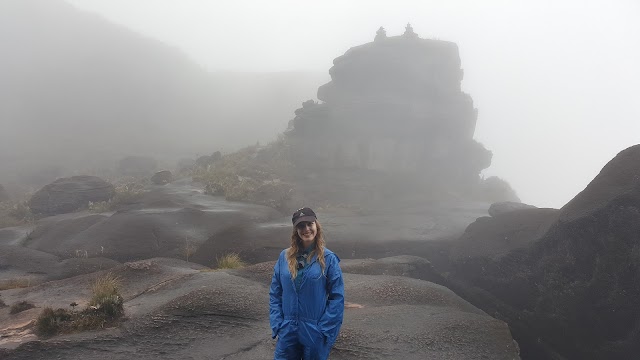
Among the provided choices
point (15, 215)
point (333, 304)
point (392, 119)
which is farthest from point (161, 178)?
point (333, 304)

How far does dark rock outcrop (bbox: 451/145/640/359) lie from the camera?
10.8 metres

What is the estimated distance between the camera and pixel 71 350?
7984 millimetres

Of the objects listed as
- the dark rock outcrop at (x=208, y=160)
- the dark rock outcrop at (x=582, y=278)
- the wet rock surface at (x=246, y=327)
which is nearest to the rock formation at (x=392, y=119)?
the dark rock outcrop at (x=208, y=160)

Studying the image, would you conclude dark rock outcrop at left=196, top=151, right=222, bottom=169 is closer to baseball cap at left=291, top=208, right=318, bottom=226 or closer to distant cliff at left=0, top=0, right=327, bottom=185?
distant cliff at left=0, top=0, right=327, bottom=185

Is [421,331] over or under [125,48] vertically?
under

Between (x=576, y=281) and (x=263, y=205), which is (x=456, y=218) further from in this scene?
(x=576, y=281)

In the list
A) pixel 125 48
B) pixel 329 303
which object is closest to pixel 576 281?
pixel 329 303

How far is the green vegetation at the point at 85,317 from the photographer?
8594 millimetres

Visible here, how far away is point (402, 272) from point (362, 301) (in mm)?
5278

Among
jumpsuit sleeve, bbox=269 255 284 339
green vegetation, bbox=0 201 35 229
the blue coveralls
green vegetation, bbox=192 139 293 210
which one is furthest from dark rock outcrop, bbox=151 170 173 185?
the blue coveralls

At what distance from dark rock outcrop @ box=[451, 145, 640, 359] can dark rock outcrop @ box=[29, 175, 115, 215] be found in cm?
2608

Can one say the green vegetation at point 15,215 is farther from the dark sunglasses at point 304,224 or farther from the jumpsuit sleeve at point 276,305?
the dark sunglasses at point 304,224

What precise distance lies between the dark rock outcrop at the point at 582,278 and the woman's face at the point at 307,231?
9.54 metres

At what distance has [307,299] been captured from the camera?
5.28 meters
